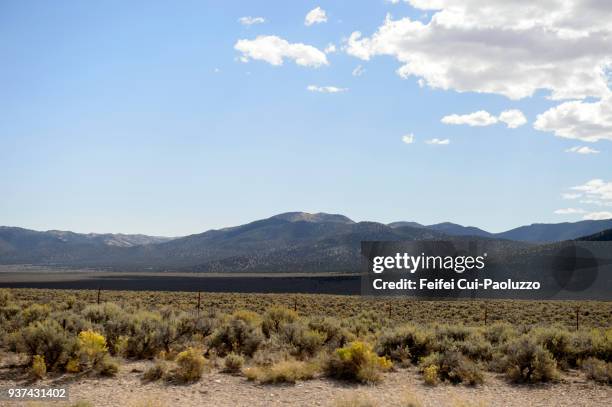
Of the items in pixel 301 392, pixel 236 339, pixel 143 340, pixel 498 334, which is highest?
pixel 143 340

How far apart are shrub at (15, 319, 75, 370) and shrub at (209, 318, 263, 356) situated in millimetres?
4809

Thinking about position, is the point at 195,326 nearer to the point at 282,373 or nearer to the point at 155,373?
the point at 155,373

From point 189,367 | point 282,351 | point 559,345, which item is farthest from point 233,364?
point 559,345

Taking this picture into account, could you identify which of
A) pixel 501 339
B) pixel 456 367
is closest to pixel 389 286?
pixel 501 339

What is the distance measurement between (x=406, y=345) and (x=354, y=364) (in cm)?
347

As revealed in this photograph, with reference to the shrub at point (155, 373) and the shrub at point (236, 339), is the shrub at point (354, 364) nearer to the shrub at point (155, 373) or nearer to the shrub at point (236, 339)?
the shrub at point (236, 339)

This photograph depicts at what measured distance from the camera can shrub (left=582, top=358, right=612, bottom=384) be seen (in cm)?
1467

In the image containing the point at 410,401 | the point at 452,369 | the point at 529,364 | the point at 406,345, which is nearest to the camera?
the point at 410,401

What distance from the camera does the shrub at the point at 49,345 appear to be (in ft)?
49.5

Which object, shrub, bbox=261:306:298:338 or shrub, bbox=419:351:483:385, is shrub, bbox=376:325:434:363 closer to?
shrub, bbox=419:351:483:385

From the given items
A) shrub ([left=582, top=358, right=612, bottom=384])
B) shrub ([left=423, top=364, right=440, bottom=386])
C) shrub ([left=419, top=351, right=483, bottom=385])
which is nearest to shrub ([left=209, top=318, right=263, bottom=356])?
shrub ([left=419, top=351, right=483, bottom=385])

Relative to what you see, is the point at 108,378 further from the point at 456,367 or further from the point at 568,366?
the point at 568,366

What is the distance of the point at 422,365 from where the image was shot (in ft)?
52.0

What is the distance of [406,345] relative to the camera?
17891mm
